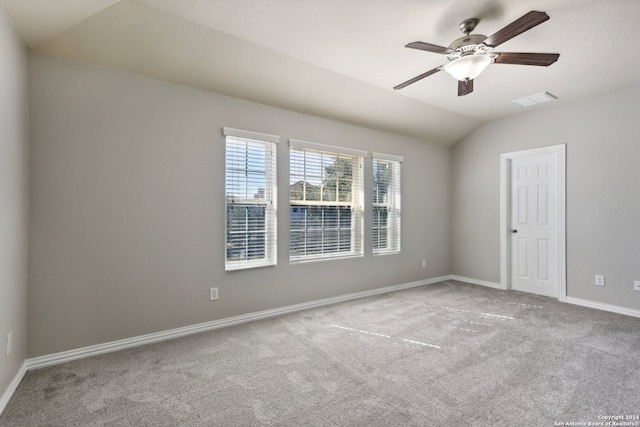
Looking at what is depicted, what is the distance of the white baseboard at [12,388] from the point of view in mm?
1883

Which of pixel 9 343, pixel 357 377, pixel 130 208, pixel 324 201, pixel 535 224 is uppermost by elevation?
pixel 324 201

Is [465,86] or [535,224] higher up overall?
[465,86]

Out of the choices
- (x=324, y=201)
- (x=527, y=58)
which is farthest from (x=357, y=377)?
(x=527, y=58)

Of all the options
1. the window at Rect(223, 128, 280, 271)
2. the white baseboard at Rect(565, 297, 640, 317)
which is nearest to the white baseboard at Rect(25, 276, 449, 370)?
the window at Rect(223, 128, 280, 271)

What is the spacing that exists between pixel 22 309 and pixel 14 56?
70.0 inches

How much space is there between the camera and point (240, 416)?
181 centimetres

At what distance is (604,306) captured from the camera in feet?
12.4

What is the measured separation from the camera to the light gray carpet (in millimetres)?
1814

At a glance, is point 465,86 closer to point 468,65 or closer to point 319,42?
point 468,65

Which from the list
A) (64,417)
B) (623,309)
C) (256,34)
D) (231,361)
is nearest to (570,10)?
(256,34)

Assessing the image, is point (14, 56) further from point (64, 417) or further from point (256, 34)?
point (64, 417)

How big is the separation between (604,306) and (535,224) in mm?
1269

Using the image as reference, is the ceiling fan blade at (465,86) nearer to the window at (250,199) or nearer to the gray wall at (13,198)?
the window at (250,199)

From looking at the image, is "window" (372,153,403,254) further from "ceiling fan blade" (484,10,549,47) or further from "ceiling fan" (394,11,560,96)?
"ceiling fan blade" (484,10,549,47)
